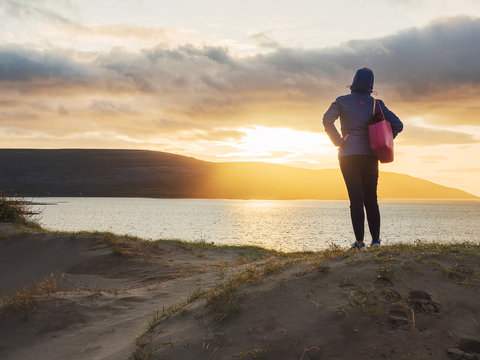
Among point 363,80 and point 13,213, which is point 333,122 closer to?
point 363,80

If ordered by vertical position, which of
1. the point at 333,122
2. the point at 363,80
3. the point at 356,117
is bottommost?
the point at 333,122

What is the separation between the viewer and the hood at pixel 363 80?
305 inches

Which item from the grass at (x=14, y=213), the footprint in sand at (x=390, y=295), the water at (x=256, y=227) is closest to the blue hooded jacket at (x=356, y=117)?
the water at (x=256, y=227)

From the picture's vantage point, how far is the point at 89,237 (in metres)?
14.6

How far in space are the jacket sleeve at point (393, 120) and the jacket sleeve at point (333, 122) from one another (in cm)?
98

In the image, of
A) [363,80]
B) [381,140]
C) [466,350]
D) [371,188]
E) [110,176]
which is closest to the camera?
[466,350]

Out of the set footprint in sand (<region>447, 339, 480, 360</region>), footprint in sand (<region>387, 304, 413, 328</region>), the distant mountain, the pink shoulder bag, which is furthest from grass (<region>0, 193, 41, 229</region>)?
the distant mountain

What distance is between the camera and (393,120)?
783cm

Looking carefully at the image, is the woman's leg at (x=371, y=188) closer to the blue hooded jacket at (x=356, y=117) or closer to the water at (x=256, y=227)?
the blue hooded jacket at (x=356, y=117)

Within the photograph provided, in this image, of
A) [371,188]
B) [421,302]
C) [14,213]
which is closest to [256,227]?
[14,213]

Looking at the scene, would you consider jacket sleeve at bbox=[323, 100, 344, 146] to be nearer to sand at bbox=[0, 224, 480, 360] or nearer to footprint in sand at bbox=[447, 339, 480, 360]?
sand at bbox=[0, 224, 480, 360]

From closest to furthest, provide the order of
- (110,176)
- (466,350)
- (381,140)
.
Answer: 1. (466,350)
2. (381,140)
3. (110,176)

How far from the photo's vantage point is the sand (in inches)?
168

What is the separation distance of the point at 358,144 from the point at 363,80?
53.4 inches
